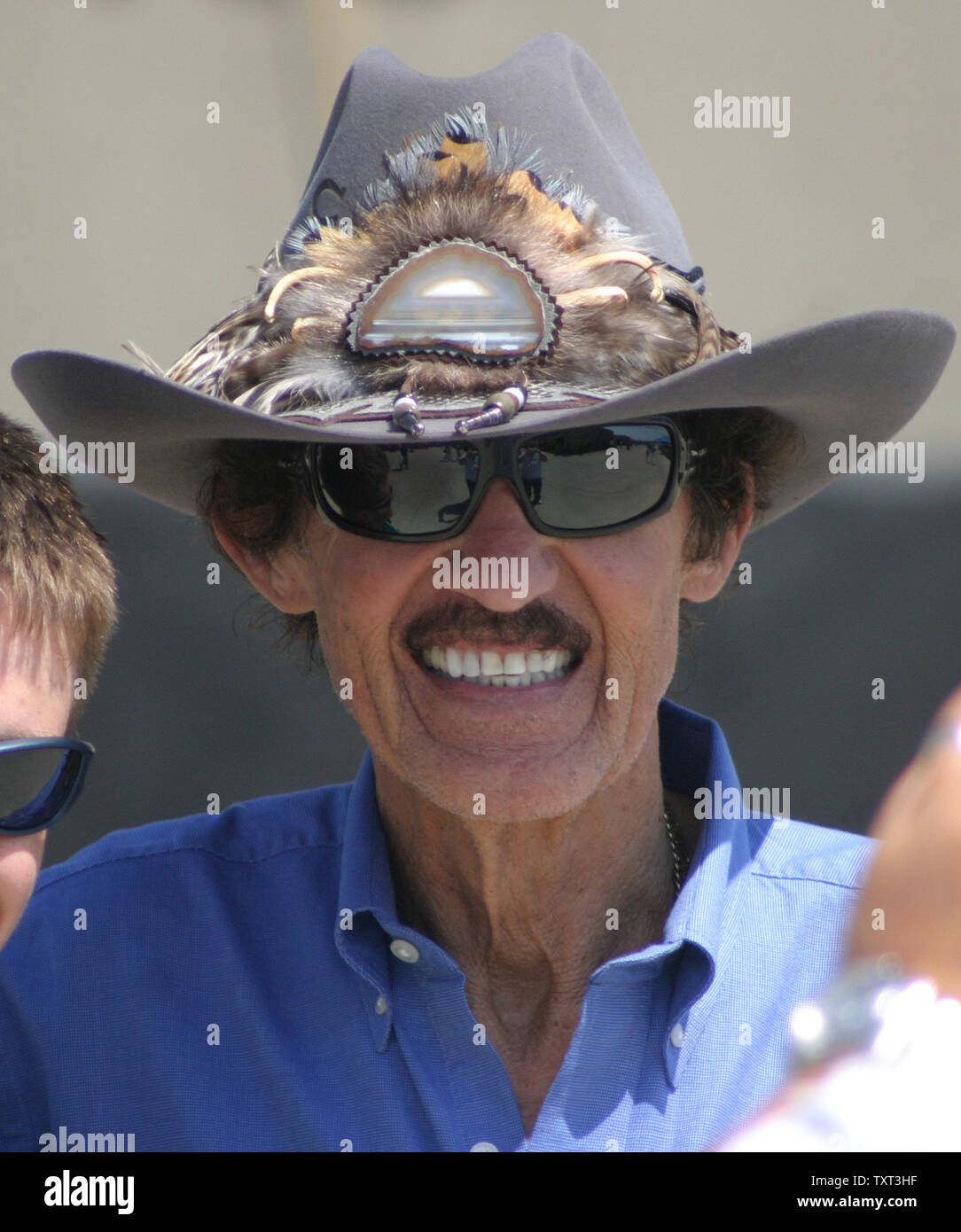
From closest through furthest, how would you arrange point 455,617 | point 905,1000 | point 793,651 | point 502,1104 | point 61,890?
point 905,1000
point 502,1104
point 455,617
point 61,890
point 793,651

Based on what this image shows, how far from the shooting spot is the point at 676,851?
6.71 feet

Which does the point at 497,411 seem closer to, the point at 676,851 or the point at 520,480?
the point at 520,480

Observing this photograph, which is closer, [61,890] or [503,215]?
[503,215]

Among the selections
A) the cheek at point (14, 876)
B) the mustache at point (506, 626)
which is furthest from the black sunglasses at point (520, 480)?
the cheek at point (14, 876)

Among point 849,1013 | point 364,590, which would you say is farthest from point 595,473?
point 849,1013

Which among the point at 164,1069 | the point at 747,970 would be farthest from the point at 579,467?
the point at 164,1069

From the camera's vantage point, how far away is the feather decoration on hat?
1.71 metres

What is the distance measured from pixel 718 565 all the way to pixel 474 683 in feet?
1.52

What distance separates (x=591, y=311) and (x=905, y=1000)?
1183 millimetres

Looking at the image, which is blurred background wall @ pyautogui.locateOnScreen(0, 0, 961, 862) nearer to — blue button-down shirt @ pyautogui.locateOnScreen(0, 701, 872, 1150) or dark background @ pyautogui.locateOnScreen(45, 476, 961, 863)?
dark background @ pyautogui.locateOnScreen(45, 476, 961, 863)

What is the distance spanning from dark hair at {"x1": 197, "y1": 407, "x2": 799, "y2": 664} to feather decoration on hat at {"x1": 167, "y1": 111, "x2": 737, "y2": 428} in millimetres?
131

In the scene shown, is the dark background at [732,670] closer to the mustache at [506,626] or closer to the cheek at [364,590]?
the cheek at [364,590]
